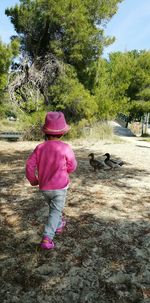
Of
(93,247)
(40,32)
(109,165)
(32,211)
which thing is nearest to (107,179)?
(109,165)

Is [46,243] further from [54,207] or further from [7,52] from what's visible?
[7,52]

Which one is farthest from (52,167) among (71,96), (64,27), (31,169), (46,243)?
(64,27)

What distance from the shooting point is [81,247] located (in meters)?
4.34

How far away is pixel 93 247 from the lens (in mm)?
4324

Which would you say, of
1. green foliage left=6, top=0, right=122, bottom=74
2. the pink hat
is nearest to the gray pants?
the pink hat

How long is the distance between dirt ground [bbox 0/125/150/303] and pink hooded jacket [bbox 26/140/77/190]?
77 cm

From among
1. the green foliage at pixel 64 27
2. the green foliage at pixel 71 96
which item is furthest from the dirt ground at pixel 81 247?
the green foliage at pixel 64 27

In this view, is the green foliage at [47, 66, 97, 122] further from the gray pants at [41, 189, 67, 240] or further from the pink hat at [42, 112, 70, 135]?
the gray pants at [41, 189, 67, 240]

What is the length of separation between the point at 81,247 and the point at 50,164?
1.04m

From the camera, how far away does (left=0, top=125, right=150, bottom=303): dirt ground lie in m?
3.37

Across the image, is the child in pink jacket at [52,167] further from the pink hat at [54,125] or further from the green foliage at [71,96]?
the green foliage at [71,96]

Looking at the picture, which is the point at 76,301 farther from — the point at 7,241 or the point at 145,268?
the point at 7,241

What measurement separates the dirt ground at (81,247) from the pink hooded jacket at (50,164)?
77 cm

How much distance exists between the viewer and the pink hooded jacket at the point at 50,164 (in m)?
4.11
